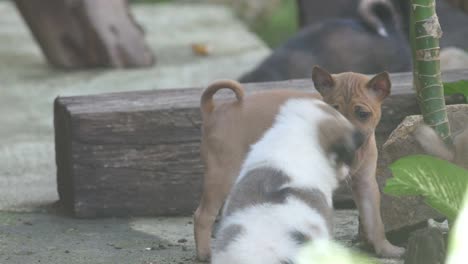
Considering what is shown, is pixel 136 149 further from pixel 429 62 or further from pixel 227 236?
pixel 227 236

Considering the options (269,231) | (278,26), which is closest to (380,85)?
(269,231)

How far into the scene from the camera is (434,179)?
2955 mm

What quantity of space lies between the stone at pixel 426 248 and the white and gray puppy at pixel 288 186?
0.27 metres

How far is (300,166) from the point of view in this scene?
2859 mm

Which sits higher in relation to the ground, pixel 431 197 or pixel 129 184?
pixel 431 197

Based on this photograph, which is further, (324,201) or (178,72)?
(178,72)

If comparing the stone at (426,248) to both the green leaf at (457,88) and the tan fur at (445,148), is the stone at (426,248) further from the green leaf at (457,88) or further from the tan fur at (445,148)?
the green leaf at (457,88)

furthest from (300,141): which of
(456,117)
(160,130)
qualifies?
(160,130)

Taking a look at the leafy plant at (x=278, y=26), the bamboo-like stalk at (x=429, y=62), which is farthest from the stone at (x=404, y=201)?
the leafy plant at (x=278, y=26)

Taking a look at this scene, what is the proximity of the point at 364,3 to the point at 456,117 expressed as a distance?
12.5ft

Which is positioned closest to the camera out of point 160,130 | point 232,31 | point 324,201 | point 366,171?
point 324,201

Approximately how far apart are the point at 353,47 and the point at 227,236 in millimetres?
4643

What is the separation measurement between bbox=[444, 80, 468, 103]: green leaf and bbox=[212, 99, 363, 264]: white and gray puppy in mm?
1155

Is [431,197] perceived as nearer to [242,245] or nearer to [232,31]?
[242,245]
